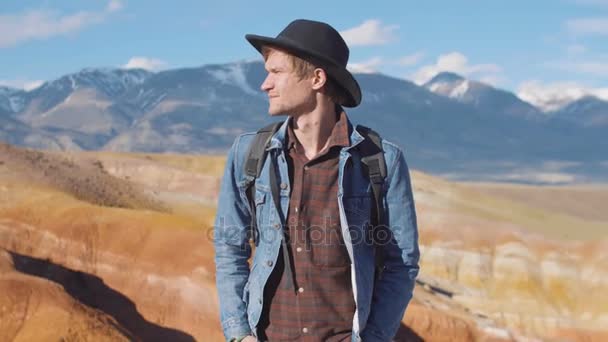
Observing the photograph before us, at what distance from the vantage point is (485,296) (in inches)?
2192

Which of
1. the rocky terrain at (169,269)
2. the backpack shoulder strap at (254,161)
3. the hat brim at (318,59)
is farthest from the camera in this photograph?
the rocky terrain at (169,269)

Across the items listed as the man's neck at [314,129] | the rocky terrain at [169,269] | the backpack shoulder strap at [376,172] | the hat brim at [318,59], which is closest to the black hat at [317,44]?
the hat brim at [318,59]

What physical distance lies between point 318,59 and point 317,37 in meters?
0.15

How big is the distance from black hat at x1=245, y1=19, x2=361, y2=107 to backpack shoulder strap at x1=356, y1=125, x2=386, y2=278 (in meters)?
0.37

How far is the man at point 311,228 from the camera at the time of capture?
193 inches

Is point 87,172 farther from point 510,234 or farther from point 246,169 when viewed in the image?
point 246,169

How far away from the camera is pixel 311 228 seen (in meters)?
4.95

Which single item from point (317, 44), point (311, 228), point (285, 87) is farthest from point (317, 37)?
point (311, 228)

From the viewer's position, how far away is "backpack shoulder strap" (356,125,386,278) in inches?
191

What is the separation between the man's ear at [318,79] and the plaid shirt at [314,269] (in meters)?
0.35

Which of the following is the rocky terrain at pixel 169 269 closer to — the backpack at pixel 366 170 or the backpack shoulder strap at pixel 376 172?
the backpack at pixel 366 170

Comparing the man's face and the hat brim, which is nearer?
the hat brim

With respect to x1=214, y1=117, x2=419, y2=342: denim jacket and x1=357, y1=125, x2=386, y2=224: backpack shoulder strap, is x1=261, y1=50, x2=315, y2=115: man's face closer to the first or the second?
x1=214, y1=117, x2=419, y2=342: denim jacket

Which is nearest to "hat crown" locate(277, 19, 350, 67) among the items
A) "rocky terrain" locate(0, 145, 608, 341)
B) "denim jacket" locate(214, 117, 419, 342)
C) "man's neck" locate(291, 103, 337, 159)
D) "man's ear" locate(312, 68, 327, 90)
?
"man's ear" locate(312, 68, 327, 90)
